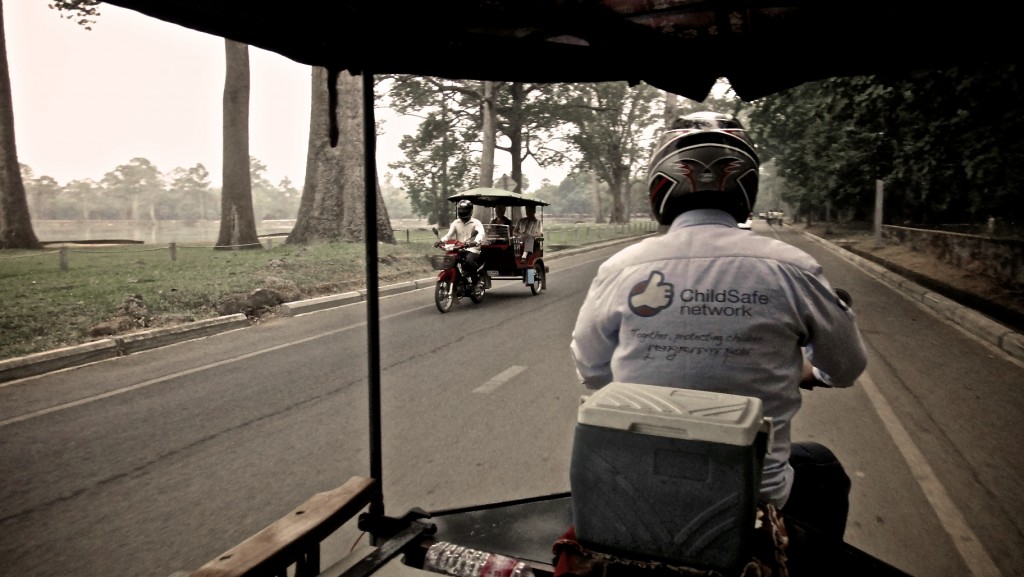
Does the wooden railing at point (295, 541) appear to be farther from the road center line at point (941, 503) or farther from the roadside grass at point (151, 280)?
the roadside grass at point (151, 280)

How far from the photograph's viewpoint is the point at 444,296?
11602 millimetres

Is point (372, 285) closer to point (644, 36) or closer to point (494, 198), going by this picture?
point (644, 36)

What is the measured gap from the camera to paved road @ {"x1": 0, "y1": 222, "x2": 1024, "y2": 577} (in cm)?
349

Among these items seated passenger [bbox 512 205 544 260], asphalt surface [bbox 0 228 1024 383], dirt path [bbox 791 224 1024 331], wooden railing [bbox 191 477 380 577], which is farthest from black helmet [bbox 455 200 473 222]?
wooden railing [bbox 191 477 380 577]

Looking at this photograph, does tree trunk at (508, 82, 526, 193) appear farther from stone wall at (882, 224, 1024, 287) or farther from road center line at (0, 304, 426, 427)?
road center line at (0, 304, 426, 427)

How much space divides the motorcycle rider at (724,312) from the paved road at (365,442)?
6.21 ft

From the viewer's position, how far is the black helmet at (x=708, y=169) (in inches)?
77.2

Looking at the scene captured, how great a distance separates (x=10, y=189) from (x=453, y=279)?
1507 centimetres

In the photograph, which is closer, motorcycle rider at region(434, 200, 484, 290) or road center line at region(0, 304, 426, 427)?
road center line at region(0, 304, 426, 427)

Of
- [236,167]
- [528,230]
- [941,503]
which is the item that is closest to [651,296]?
[941,503]

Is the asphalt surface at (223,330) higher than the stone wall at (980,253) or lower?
lower

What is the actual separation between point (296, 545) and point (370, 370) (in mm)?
840

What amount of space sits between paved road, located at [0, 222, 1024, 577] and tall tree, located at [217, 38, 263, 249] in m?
13.5

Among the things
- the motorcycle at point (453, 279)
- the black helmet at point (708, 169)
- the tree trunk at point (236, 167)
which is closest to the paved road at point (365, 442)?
the black helmet at point (708, 169)
